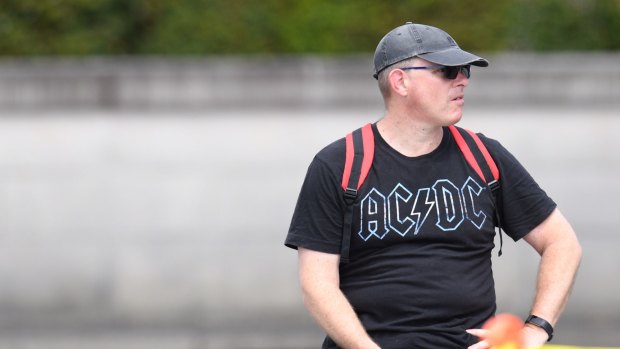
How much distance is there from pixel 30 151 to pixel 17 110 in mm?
294

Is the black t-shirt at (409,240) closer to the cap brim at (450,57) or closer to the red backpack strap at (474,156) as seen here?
the red backpack strap at (474,156)

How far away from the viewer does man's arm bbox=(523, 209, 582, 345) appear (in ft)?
12.3

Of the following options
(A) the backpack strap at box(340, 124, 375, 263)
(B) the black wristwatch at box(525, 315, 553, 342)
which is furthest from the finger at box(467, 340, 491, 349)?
(A) the backpack strap at box(340, 124, 375, 263)

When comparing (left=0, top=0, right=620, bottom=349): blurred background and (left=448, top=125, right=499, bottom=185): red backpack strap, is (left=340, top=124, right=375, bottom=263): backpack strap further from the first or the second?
(left=0, top=0, right=620, bottom=349): blurred background

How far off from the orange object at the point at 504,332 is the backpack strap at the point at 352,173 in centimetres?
51

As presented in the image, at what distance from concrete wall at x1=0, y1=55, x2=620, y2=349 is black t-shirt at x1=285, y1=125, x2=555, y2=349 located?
4.40 metres

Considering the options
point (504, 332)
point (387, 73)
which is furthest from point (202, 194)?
point (504, 332)

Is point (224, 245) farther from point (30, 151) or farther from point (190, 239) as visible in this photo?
point (30, 151)

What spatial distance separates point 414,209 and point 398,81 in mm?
402

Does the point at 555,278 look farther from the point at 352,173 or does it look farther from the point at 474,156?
the point at 352,173

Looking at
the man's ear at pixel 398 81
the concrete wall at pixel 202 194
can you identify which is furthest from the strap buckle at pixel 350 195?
the concrete wall at pixel 202 194

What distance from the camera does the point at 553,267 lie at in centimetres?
378

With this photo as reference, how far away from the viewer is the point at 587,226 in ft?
27.2

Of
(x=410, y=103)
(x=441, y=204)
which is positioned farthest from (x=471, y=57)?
(x=441, y=204)
